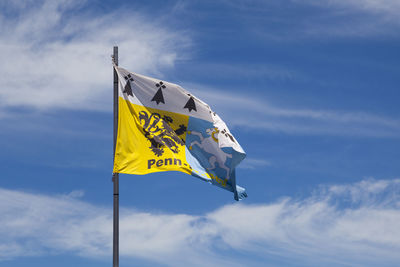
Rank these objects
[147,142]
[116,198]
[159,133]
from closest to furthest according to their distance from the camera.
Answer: [116,198]
[147,142]
[159,133]

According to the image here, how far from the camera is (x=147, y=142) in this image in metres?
30.0

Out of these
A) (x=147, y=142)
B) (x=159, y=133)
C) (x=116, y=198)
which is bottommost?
(x=116, y=198)

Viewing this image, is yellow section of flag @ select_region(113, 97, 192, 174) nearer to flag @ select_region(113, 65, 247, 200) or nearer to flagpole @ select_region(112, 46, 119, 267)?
flag @ select_region(113, 65, 247, 200)

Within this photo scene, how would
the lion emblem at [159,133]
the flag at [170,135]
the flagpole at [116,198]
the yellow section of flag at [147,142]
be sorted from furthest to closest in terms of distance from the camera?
the lion emblem at [159,133], the flag at [170,135], the yellow section of flag at [147,142], the flagpole at [116,198]

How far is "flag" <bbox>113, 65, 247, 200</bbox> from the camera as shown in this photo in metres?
29.5

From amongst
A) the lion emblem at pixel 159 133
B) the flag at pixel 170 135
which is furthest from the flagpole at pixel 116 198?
the lion emblem at pixel 159 133

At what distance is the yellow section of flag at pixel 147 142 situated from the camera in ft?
95.8

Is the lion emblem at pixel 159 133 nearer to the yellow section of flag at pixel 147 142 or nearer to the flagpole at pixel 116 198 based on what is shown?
the yellow section of flag at pixel 147 142

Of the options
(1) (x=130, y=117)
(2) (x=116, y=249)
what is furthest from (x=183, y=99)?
(2) (x=116, y=249)

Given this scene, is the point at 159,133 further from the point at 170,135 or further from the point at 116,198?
the point at 116,198

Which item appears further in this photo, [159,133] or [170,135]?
[170,135]

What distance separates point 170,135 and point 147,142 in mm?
1465

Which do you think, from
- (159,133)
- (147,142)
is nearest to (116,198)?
(147,142)

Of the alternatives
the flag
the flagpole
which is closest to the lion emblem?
the flag
